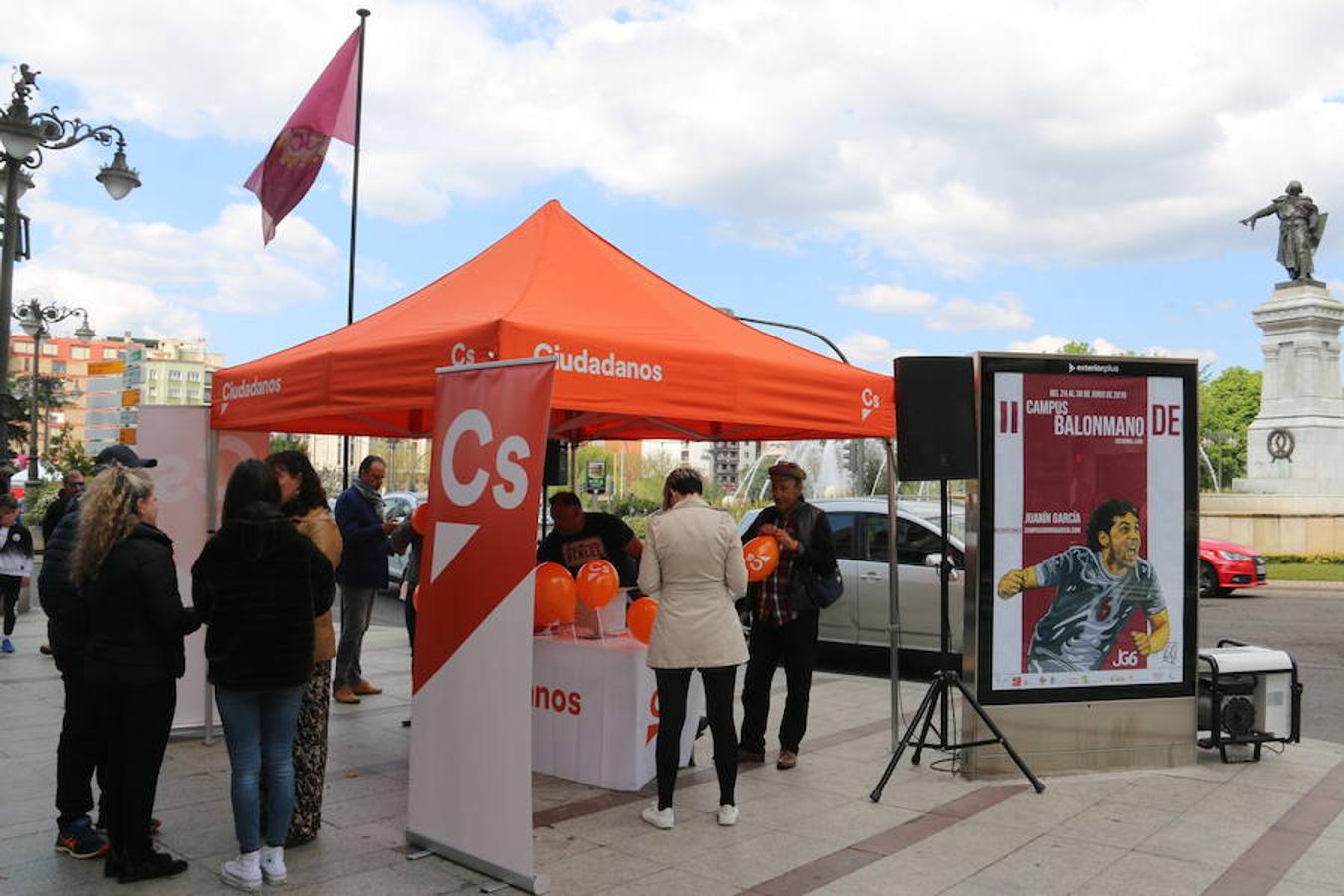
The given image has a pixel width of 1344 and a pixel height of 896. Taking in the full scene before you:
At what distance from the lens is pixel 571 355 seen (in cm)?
530

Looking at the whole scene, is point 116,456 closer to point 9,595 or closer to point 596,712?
point 596,712

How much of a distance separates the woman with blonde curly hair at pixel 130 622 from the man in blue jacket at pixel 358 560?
13.3 feet

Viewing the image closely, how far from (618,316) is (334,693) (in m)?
4.70

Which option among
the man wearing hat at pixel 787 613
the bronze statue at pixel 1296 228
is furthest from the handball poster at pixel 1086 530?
the bronze statue at pixel 1296 228

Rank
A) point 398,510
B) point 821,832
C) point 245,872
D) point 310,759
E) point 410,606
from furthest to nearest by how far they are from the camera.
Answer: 1. point 398,510
2. point 410,606
3. point 821,832
4. point 310,759
5. point 245,872

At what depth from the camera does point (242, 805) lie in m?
4.43

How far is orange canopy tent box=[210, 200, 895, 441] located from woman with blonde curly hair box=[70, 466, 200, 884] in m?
1.59

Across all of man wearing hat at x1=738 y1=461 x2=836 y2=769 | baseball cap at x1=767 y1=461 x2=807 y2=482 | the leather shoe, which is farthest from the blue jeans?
baseball cap at x1=767 y1=461 x2=807 y2=482

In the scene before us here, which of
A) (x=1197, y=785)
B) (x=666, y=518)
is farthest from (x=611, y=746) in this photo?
(x=1197, y=785)

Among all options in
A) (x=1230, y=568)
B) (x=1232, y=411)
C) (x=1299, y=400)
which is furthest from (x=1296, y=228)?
(x=1232, y=411)

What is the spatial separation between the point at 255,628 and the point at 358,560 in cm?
436

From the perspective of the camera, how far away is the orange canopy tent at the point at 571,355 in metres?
5.37

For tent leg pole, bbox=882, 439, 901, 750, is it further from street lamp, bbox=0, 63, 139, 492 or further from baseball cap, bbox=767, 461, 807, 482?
street lamp, bbox=0, 63, 139, 492

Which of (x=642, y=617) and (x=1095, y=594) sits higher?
(x=1095, y=594)
